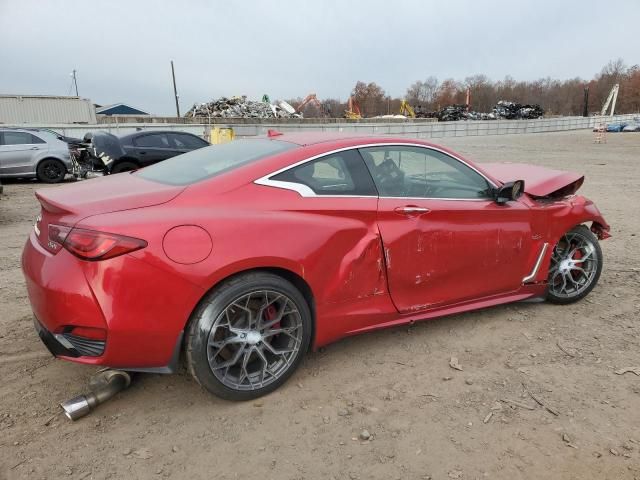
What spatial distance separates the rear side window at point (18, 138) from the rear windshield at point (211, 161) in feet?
33.4

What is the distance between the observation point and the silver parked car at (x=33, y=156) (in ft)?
37.4

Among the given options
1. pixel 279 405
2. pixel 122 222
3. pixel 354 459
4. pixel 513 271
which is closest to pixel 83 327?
pixel 122 222

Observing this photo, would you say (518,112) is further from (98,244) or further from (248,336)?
(98,244)

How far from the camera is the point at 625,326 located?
370 cm

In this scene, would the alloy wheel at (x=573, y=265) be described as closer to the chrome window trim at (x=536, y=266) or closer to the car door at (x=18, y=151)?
the chrome window trim at (x=536, y=266)

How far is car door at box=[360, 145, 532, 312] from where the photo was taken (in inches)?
121

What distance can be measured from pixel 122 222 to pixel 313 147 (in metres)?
1.24

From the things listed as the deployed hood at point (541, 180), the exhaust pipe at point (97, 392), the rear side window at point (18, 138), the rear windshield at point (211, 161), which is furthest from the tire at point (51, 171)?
the deployed hood at point (541, 180)

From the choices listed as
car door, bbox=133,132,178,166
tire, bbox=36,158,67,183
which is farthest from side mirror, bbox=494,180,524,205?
tire, bbox=36,158,67,183

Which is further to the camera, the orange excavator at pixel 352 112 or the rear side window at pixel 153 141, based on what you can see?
the orange excavator at pixel 352 112

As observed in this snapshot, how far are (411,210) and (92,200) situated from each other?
1.89m

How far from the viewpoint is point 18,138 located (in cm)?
1147

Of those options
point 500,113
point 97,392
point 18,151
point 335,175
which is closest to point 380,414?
point 335,175

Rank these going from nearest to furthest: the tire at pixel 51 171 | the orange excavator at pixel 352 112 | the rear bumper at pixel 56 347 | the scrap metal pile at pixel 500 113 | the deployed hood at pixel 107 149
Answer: the rear bumper at pixel 56 347 → the deployed hood at pixel 107 149 → the tire at pixel 51 171 → the orange excavator at pixel 352 112 → the scrap metal pile at pixel 500 113
